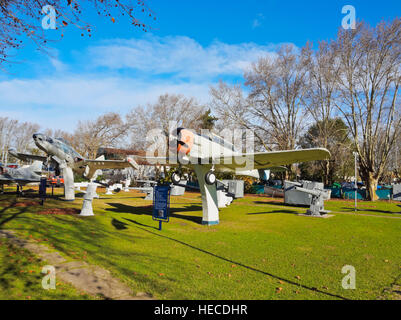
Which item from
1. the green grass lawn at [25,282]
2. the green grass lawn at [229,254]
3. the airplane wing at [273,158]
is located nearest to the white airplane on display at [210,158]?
the airplane wing at [273,158]

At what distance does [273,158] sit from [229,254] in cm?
572

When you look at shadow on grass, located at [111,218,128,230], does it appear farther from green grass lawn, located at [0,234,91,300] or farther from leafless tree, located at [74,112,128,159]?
leafless tree, located at [74,112,128,159]

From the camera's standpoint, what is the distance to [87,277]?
565cm

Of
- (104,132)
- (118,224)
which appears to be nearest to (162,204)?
(118,224)

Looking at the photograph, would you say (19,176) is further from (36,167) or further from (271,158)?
(271,158)

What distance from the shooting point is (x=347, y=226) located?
1362 cm

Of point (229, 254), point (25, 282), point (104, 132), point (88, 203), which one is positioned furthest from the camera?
point (104, 132)

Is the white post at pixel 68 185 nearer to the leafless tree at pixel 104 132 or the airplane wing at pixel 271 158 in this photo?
the airplane wing at pixel 271 158

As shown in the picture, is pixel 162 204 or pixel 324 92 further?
pixel 324 92

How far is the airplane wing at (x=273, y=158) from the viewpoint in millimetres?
10780

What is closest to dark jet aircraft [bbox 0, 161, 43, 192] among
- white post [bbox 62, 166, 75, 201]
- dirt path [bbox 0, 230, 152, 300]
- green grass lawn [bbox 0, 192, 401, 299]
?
white post [bbox 62, 166, 75, 201]

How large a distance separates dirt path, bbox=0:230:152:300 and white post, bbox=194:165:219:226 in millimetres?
8266

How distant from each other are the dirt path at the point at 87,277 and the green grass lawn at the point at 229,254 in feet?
0.89
